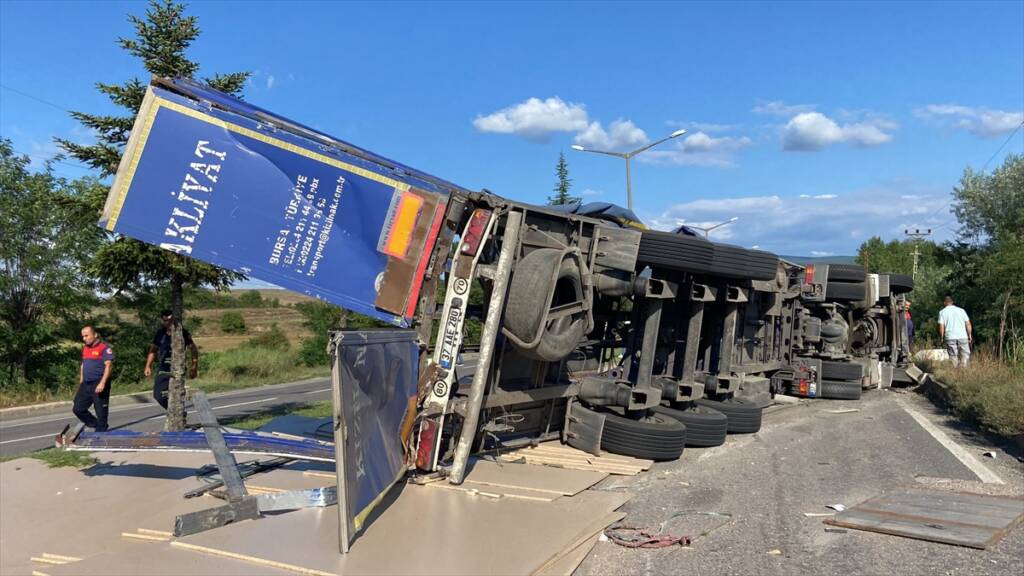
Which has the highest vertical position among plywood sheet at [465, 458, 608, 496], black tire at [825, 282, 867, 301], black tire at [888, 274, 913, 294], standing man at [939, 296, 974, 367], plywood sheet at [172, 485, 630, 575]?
black tire at [888, 274, 913, 294]

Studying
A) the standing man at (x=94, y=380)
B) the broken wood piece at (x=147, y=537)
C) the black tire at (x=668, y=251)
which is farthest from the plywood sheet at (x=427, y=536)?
the standing man at (x=94, y=380)

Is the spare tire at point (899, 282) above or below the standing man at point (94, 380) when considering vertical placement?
above

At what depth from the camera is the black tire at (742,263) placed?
754 cm

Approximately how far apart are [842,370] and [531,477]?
8935 mm

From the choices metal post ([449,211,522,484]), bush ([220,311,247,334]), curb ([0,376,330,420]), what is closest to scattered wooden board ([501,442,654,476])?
metal post ([449,211,522,484])

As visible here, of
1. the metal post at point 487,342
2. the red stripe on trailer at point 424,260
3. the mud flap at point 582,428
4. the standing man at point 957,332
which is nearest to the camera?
the red stripe on trailer at point 424,260

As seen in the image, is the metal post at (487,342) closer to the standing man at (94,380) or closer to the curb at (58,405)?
the standing man at (94,380)

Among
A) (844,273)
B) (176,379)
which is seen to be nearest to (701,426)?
(176,379)

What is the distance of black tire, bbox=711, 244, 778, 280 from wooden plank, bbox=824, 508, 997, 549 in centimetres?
314

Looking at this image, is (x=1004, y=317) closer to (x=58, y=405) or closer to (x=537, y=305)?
(x=537, y=305)

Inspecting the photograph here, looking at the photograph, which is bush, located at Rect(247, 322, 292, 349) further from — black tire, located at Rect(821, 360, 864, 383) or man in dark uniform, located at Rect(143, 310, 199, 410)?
black tire, located at Rect(821, 360, 864, 383)

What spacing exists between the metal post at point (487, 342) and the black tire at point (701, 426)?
107 inches

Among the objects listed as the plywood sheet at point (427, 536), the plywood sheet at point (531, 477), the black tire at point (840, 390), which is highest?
the black tire at point (840, 390)

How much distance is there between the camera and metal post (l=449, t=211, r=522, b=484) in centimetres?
562
